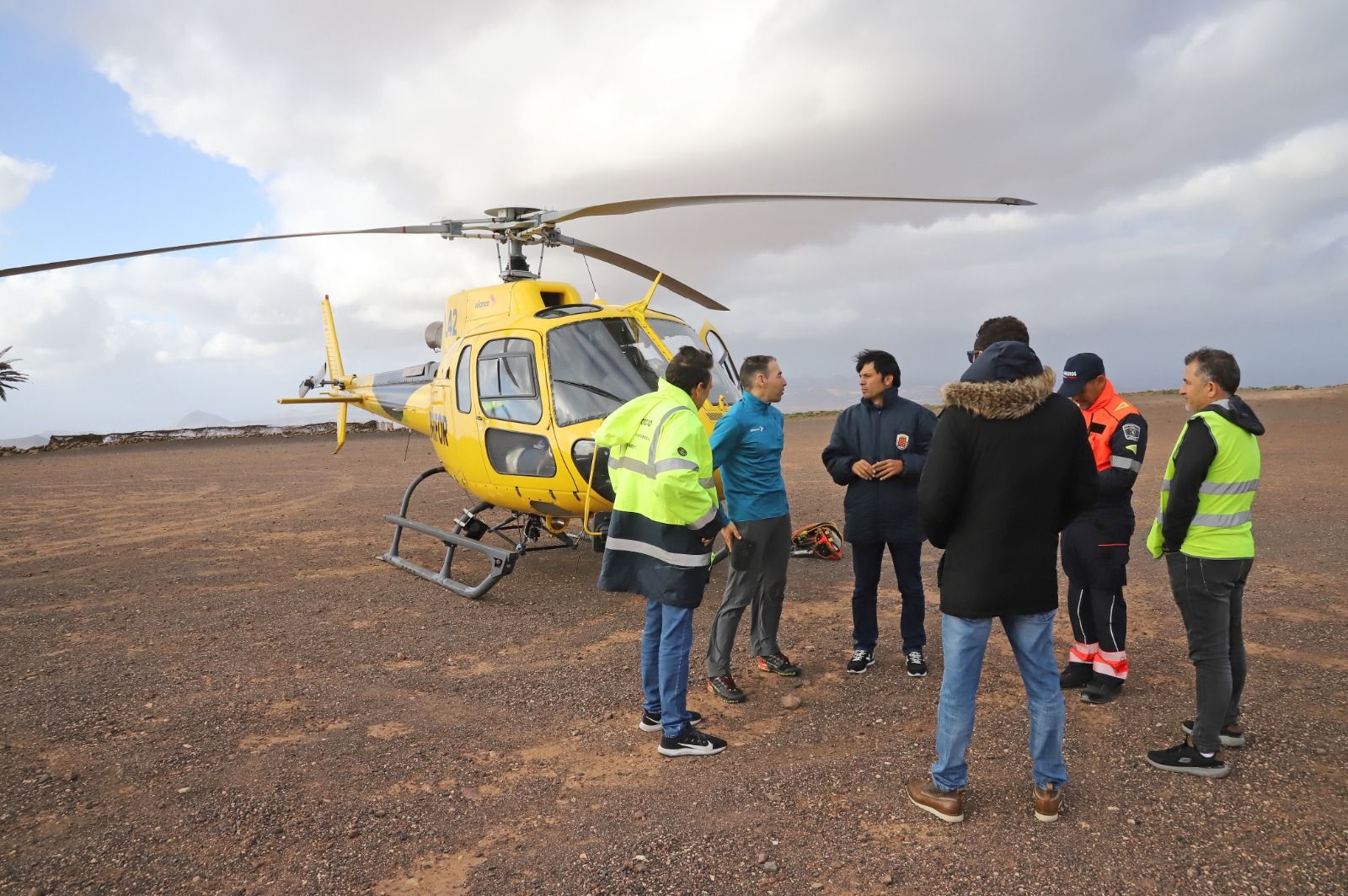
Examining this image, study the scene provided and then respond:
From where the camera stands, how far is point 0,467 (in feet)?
78.1

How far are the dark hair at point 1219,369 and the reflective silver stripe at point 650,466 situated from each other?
2.42m

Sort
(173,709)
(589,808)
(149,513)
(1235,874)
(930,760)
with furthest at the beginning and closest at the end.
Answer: (149,513) → (173,709) → (930,760) → (589,808) → (1235,874)

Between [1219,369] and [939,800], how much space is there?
92.7 inches

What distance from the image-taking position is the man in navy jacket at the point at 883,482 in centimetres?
489

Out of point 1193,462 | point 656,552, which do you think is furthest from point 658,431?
point 1193,462

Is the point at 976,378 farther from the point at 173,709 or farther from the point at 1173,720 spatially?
the point at 173,709

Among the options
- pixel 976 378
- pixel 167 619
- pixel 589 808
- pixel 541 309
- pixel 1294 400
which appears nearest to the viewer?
pixel 976 378

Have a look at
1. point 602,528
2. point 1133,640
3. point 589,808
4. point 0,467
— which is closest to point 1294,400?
point 1133,640

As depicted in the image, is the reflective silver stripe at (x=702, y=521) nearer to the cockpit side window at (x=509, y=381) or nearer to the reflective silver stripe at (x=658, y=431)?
the reflective silver stripe at (x=658, y=431)

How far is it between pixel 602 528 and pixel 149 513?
35.7 feet

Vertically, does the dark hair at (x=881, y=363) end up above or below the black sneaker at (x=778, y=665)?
above

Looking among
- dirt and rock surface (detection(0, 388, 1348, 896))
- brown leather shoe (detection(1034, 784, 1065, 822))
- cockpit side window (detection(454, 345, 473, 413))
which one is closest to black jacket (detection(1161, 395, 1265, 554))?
dirt and rock surface (detection(0, 388, 1348, 896))

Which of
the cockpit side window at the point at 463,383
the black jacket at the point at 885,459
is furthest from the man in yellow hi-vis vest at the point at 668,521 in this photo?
the cockpit side window at the point at 463,383

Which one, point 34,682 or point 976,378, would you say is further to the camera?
point 34,682
